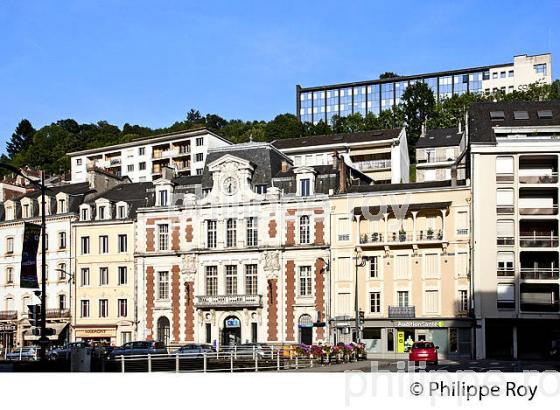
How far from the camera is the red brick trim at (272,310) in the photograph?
7100 cm

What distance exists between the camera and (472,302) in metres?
66.1

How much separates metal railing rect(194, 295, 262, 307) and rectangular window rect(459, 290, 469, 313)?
1543cm

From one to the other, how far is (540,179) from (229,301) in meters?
25.5

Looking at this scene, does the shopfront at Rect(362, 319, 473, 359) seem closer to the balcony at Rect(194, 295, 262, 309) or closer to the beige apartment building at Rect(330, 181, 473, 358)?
the beige apartment building at Rect(330, 181, 473, 358)

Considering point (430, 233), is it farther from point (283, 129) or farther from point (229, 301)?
point (283, 129)

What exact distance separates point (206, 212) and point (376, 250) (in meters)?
14.7

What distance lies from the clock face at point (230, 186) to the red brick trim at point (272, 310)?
26.9ft

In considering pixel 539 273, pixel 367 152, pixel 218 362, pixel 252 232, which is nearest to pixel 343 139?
pixel 367 152

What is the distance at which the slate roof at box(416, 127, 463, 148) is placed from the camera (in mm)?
105062

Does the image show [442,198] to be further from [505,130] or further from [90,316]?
[90,316]

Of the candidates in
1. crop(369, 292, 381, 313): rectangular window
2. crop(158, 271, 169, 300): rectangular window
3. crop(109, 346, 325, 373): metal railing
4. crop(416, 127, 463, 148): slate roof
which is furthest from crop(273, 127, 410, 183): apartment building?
crop(109, 346, 325, 373): metal railing

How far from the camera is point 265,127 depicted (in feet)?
437

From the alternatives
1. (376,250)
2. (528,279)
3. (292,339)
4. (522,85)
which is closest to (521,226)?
(528,279)

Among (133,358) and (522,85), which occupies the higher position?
(522,85)
